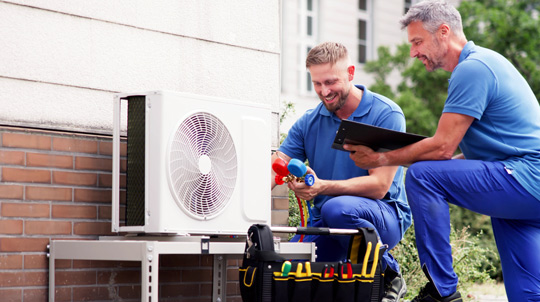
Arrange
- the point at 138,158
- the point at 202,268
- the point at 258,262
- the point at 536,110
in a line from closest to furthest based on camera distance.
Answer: the point at 258,262, the point at 138,158, the point at 536,110, the point at 202,268

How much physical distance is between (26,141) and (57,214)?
373 millimetres

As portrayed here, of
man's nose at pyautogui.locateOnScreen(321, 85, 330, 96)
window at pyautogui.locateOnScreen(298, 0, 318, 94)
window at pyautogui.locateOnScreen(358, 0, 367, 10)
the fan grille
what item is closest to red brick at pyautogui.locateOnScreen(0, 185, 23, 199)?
the fan grille

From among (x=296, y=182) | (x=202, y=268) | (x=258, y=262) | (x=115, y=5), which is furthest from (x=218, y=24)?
(x=258, y=262)

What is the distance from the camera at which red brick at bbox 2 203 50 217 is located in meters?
3.54

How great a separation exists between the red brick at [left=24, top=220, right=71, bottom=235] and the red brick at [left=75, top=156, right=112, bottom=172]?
11.0 inches

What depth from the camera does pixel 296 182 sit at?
3.97 meters

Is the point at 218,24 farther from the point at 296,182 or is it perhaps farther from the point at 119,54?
the point at 296,182

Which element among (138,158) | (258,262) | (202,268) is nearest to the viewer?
(258,262)

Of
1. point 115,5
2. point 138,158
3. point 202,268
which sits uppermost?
point 115,5

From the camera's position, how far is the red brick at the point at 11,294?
3494 mm

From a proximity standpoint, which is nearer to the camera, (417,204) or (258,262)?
(258,262)

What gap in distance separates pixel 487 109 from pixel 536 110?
0.32m

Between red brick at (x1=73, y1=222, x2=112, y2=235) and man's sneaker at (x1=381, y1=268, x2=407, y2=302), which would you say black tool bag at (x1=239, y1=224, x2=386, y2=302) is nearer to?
man's sneaker at (x1=381, y1=268, x2=407, y2=302)

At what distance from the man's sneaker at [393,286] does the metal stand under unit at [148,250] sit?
1.75 feet
